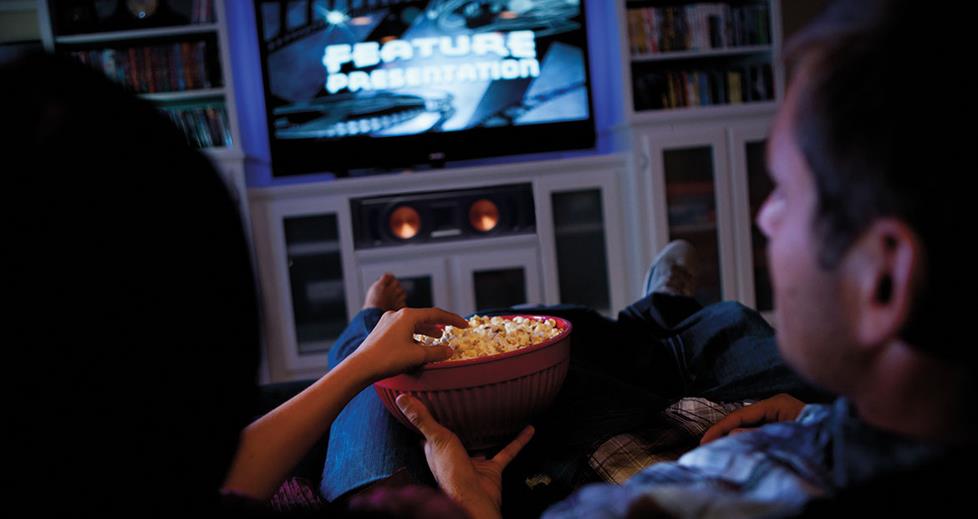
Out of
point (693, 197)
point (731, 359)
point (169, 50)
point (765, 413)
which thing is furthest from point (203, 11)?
point (765, 413)

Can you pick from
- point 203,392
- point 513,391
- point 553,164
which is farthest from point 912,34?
point 553,164

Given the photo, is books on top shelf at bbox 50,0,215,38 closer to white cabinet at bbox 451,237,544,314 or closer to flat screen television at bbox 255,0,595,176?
flat screen television at bbox 255,0,595,176

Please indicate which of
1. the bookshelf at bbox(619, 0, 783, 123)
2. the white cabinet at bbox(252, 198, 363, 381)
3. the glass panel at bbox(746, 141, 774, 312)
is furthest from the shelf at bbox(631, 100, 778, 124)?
the white cabinet at bbox(252, 198, 363, 381)

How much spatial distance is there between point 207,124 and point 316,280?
79 cm

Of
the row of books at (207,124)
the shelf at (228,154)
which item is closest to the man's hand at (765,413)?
the shelf at (228,154)

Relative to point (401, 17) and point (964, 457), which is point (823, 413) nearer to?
point (964, 457)

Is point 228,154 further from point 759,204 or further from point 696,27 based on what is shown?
point 759,204

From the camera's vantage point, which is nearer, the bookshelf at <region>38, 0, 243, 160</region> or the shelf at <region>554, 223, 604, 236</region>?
the bookshelf at <region>38, 0, 243, 160</region>

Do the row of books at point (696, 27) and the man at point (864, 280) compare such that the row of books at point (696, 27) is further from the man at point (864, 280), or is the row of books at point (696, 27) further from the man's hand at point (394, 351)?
the man at point (864, 280)

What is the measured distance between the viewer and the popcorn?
0.91m

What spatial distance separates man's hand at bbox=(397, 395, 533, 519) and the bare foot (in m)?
0.95

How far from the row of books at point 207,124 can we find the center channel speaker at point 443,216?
62 cm

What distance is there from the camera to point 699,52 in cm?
287

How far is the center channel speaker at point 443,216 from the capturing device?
9.34 feet
